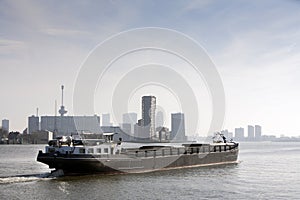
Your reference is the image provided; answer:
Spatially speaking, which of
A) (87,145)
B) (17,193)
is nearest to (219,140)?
(87,145)

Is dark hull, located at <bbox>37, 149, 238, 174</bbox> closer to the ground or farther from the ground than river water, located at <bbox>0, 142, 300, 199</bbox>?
farther from the ground

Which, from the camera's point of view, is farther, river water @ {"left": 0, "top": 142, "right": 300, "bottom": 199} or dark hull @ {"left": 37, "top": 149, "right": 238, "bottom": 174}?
dark hull @ {"left": 37, "top": 149, "right": 238, "bottom": 174}

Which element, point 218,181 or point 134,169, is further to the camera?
point 134,169

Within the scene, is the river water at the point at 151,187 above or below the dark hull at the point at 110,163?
below

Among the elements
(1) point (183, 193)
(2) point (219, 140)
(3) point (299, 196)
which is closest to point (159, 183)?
(1) point (183, 193)

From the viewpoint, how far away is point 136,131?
9506 centimetres

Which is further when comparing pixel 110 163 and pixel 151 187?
pixel 110 163

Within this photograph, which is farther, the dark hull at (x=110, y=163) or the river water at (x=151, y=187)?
the dark hull at (x=110, y=163)

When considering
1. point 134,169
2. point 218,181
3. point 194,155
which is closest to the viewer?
Result: point 218,181

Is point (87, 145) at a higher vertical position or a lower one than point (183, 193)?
higher

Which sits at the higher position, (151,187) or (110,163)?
(110,163)

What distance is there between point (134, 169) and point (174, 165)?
7.82 m

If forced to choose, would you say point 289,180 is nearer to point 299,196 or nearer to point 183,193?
point 299,196

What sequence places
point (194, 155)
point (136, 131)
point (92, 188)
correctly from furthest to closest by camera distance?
1. point (136, 131)
2. point (194, 155)
3. point (92, 188)
